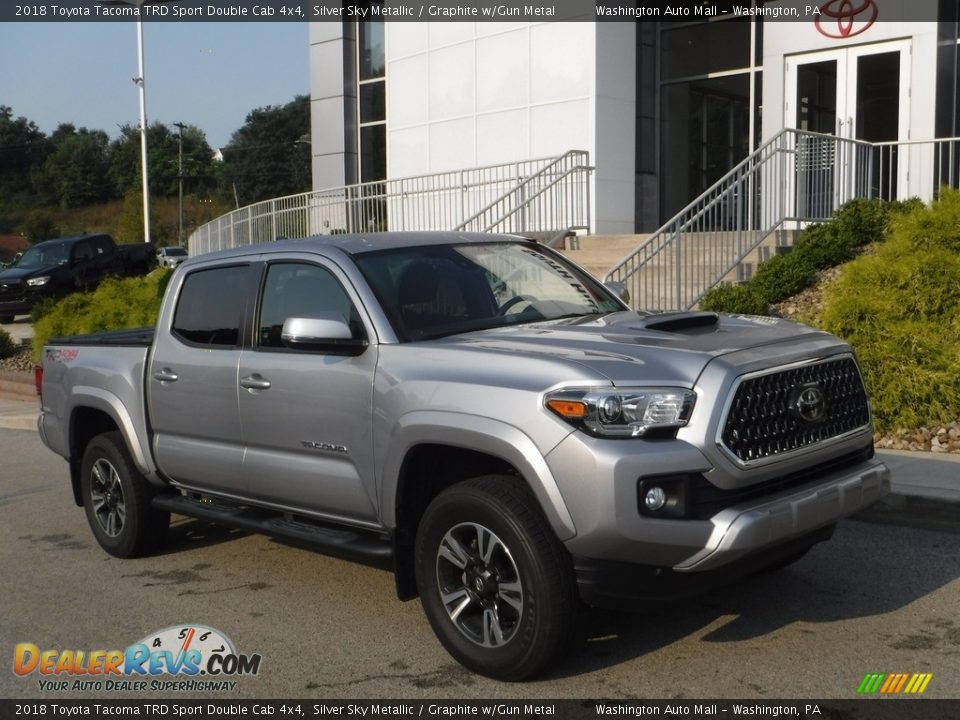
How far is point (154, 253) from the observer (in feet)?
92.3

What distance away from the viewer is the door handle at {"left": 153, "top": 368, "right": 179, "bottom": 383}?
6307mm

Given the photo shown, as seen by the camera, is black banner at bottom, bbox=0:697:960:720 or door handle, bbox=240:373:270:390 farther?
door handle, bbox=240:373:270:390

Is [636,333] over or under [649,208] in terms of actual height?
under

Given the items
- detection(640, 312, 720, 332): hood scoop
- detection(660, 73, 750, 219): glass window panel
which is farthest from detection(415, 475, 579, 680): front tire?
detection(660, 73, 750, 219): glass window panel

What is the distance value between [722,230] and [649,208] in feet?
28.3

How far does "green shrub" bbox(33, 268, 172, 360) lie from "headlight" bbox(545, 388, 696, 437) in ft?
44.7

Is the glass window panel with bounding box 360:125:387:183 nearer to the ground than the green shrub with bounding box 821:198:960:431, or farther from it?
farther from it

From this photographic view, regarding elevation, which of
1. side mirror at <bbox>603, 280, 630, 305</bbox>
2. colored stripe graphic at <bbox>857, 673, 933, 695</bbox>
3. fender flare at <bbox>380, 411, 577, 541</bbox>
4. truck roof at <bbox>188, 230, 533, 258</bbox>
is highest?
truck roof at <bbox>188, 230, 533, 258</bbox>

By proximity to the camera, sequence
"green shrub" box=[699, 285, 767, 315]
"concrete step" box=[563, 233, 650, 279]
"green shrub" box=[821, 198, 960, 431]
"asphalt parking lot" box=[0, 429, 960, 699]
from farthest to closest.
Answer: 1. "concrete step" box=[563, 233, 650, 279]
2. "green shrub" box=[699, 285, 767, 315]
3. "green shrub" box=[821, 198, 960, 431]
4. "asphalt parking lot" box=[0, 429, 960, 699]

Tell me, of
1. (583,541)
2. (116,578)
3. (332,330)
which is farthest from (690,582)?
(116,578)

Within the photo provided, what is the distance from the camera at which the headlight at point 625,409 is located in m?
4.27

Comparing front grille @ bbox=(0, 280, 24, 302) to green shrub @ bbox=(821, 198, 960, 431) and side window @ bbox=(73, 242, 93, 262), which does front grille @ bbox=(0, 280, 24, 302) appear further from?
green shrub @ bbox=(821, 198, 960, 431)

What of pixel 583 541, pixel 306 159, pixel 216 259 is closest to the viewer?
pixel 583 541

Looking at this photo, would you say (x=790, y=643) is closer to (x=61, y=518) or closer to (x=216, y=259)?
(x=216, y=259)
